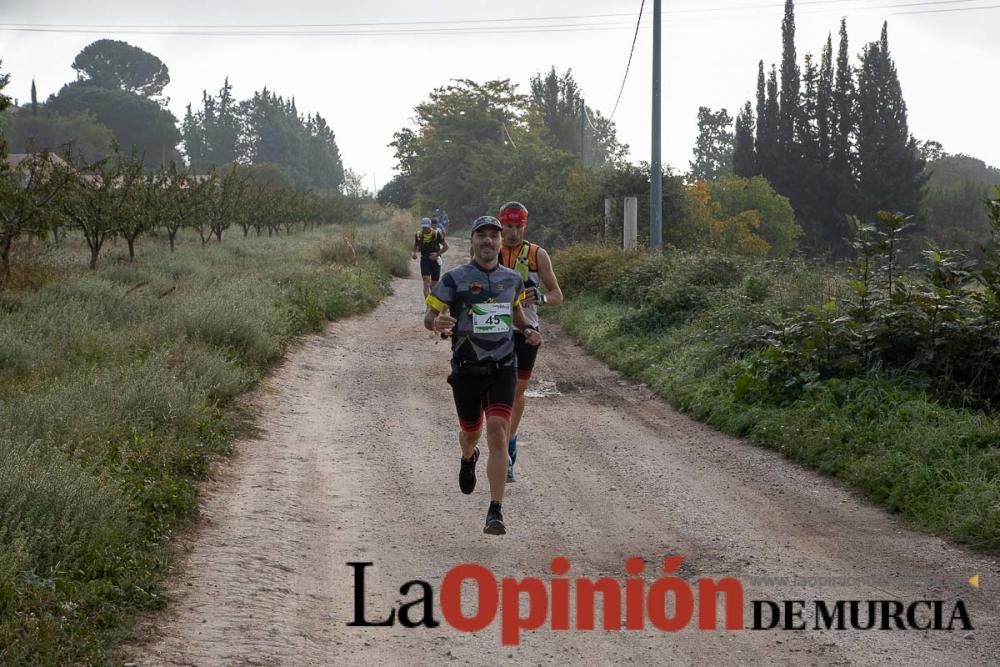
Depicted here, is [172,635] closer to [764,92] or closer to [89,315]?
[89,315]

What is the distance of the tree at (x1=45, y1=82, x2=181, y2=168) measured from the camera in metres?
96.2

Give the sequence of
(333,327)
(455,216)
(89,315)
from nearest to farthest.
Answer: (89,315)
(333,327)
(455,216)

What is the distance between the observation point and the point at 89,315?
1392 cm

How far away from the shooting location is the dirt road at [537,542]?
496cm

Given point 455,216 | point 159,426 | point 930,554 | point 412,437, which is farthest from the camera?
point 455,216

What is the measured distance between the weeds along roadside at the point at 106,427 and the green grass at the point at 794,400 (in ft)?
16.1

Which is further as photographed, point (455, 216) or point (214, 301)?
point (455, 216)

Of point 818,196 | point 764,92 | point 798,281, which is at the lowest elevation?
point 798,281

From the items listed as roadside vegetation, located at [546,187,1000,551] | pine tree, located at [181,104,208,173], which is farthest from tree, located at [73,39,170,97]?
roadside vegetation, located at [546,187,1000,551]

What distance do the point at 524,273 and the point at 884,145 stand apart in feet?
187

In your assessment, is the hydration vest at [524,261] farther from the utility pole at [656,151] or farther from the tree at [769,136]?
the tree at [769,136]

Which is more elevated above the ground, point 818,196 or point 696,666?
point 818,196

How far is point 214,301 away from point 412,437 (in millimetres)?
5725

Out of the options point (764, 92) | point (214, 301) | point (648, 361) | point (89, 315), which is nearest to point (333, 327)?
point (214, 301)
